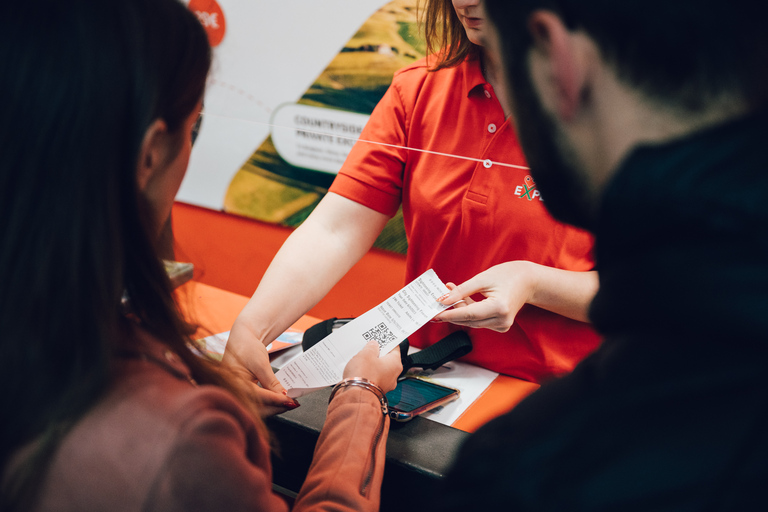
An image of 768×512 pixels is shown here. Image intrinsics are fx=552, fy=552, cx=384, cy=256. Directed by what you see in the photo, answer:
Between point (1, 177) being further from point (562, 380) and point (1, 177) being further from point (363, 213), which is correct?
point (363, 213)

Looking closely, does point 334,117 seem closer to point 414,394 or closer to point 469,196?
point 469,196

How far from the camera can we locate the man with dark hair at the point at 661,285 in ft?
1.20

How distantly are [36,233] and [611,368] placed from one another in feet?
1.65

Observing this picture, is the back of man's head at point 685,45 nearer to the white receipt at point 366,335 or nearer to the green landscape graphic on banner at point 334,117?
the white receipt at point 366,335

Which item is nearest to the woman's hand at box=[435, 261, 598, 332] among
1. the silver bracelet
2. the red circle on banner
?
the silver bracelet

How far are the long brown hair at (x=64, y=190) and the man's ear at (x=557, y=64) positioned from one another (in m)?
0.35

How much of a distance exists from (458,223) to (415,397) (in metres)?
0.39

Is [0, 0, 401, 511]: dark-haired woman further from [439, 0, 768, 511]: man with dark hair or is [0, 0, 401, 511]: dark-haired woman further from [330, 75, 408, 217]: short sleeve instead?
[330, 75, 408, 217]: short sleeve

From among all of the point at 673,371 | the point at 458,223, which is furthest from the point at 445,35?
the point at 673,371

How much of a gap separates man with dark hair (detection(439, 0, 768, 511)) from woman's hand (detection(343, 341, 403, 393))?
46 cm

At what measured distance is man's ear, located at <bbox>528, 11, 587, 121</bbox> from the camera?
43 cm

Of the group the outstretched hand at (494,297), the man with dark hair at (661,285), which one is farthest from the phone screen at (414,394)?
the man with dark hair at (661,285)

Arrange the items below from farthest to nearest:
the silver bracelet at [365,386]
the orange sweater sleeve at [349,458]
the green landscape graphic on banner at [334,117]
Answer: the green landscape graphic on banner at [334,117] → the silver bracelet at [365,386] → the orange sweater sleeve at [349,458]

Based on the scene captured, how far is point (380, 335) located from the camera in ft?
3.35
